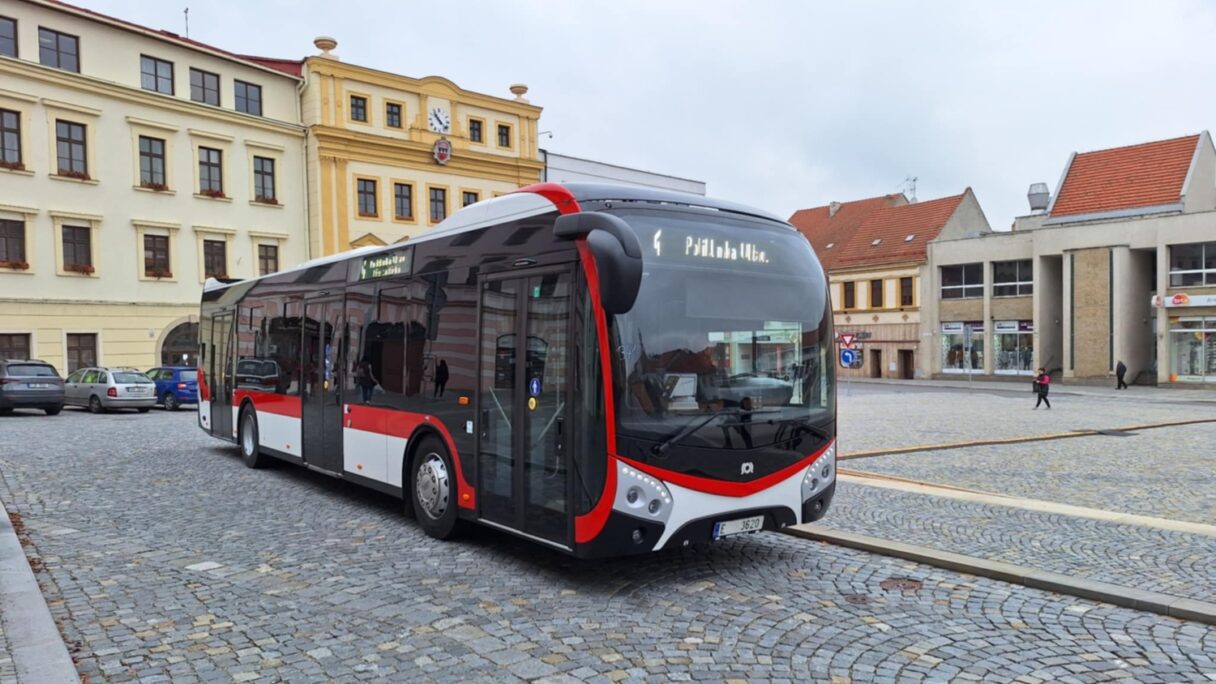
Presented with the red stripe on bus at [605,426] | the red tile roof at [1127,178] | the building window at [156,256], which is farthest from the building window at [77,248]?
the red tile roof at [1127,178]

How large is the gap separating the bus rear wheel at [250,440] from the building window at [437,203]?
1283 inches

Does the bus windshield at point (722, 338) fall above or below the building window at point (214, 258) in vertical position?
below

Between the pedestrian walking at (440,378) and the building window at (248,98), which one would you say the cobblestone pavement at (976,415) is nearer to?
the pedestrian walking at (440,378)

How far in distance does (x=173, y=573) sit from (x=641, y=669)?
13.4 ft

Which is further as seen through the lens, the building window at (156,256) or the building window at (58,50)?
the building window at (156,256)

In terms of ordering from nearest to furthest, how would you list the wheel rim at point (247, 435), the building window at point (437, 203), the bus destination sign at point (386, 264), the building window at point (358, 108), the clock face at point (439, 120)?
the bus destination sign at point (386, 264) → the wheel rim at point (247, 435) → the building window at point (358, 108) → the clock face at point (439, 120) → the building window at point (437, 203)

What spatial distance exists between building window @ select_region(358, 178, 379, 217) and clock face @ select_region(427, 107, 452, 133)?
14.7 feet

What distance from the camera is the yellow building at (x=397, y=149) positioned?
40.6 m

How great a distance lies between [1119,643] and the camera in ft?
17.5

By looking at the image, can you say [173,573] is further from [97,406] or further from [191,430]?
[97,406]

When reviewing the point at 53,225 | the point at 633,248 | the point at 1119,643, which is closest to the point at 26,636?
the point at 633,248

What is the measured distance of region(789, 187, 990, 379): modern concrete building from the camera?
52.4 meters

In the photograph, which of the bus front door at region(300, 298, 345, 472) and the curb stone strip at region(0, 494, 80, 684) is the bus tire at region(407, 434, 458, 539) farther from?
the curb stone strip at region(0, 494, 80, 684)

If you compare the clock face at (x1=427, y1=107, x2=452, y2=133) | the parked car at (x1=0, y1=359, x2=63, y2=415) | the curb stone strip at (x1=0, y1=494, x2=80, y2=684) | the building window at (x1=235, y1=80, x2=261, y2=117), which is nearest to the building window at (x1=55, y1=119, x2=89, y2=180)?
the building window at (x1=235, y1=80, x2=261, y2=117)
